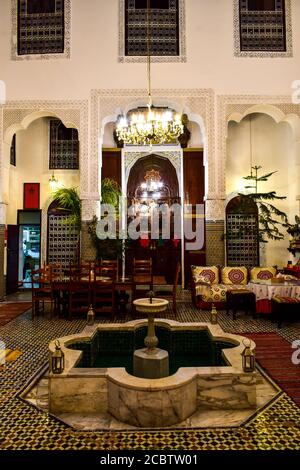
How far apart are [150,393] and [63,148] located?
8458 millimetres

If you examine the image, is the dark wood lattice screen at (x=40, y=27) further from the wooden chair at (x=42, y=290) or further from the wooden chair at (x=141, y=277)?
the wooden chair at (x=141, y=277)

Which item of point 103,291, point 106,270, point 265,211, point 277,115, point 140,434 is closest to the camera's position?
point 140,434

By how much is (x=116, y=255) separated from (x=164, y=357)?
4.60 meters

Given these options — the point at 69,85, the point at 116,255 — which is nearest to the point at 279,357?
the point at 116,255

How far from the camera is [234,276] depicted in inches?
297

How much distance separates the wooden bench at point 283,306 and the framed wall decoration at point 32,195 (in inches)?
268

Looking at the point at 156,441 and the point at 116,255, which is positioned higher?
the point at 116,255

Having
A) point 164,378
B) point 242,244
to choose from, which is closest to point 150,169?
point 242,244

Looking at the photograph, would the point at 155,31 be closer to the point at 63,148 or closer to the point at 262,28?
the point at 262,28

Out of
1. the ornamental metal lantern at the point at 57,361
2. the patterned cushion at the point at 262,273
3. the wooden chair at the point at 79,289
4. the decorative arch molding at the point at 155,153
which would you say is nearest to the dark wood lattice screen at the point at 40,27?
the decorative arch molding at the point at 155,153

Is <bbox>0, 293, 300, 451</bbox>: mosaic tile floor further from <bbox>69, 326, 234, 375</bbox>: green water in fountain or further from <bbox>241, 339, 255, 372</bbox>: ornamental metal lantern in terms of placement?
<bbox>69, 326, 234, 375</bbox>: green water in fountain

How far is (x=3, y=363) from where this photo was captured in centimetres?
427

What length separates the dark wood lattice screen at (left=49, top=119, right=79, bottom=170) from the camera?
10.1m

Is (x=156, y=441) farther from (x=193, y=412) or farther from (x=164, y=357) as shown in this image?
(x=164, y=357)
